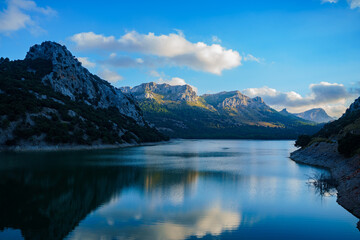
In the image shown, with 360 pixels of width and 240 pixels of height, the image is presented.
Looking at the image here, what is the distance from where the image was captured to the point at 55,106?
95.5 m

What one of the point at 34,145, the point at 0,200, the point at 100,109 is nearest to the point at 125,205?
the point at 0,200

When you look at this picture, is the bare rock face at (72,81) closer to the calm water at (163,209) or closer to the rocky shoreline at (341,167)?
the calm water at (163,209)

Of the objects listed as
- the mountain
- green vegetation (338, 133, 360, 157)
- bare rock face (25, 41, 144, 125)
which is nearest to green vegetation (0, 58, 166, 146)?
the mountain

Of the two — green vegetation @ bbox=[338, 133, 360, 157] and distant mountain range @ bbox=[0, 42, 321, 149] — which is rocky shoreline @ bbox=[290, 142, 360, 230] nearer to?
green vegetation @ bbox=[338, 133, 360, 157]

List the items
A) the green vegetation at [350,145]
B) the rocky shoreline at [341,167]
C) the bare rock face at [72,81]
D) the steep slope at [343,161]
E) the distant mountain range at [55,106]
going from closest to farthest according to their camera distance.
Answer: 1. the rocky shoreline at [341,167]
2. the steep slope at [343,161]
3. the green vegetation at [350,145]
4. the distant mountain range at [55,106]
5. the bare rock face at [72,81]

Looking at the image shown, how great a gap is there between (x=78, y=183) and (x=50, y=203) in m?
8.92

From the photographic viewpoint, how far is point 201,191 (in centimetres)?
2888

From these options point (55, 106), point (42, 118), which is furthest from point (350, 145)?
point (55, 106)

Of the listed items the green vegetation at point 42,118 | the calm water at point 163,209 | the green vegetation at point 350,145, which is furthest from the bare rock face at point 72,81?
the green vegetation at point 350,145

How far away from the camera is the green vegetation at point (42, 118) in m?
76.9

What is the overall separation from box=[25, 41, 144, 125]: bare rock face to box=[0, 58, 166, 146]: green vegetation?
5.85m

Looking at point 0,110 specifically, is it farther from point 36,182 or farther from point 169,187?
point 169,187

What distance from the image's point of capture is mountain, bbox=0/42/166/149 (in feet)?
254

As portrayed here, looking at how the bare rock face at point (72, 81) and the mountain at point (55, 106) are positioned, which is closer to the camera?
the mountain at point (55, 106)
